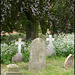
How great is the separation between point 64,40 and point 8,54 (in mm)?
2824

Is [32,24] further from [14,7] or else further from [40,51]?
[40,51]

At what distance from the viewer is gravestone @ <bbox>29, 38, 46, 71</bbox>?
17.9 feet

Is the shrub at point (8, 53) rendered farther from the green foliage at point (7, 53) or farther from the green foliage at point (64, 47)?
the green foliage at point (64, 47)

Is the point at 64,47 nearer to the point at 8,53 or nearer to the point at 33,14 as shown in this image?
the point at 33,14

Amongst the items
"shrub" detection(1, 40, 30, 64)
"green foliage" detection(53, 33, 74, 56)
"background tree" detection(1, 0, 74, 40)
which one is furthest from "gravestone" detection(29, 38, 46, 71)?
"green foliage" detection(53, 33, 74, 56)

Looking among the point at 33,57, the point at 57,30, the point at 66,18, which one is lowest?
the point at 33,57

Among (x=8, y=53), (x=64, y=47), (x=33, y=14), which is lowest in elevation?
(x=8, y=53)

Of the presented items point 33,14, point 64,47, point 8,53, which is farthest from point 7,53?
point 64,47

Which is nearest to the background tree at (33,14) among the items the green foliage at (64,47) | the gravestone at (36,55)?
the green foliage at (64,47)

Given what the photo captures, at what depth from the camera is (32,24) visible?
8492 millimetres

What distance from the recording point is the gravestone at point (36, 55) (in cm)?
545

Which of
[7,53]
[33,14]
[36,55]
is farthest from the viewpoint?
[33,14]

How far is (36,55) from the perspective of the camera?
5465 millimetres

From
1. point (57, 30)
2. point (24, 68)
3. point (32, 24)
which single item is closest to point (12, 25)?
point (32, 24)
